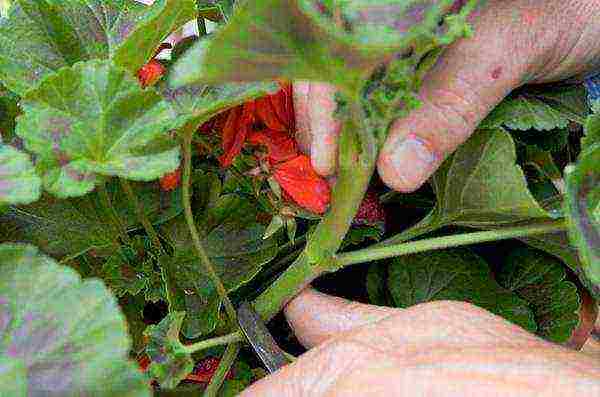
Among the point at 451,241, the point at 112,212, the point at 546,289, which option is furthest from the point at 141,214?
the point at 546,289

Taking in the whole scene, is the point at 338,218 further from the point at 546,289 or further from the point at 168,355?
the point at 546,289

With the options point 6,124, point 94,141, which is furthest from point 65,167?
point 6,124

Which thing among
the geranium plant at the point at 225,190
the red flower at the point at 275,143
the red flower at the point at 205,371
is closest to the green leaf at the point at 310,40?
the geranium plant at the point at 225,190

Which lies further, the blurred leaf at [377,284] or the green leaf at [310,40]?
the blurred leaf at [377,284]

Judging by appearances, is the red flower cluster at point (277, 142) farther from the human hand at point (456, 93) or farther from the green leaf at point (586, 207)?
the green leaf at point (586, 207)

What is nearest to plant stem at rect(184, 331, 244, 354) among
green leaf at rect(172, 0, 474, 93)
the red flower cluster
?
the red flower cluster

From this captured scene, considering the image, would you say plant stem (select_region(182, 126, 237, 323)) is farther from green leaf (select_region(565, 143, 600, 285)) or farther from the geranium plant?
green leaf (select_region(565, 143, 600, 285))
